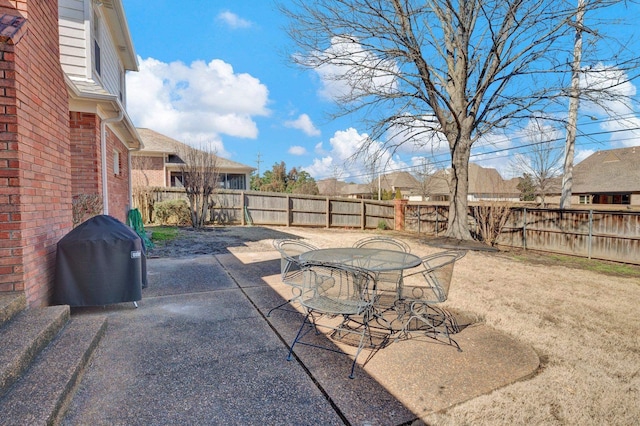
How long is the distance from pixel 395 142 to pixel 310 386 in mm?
9678

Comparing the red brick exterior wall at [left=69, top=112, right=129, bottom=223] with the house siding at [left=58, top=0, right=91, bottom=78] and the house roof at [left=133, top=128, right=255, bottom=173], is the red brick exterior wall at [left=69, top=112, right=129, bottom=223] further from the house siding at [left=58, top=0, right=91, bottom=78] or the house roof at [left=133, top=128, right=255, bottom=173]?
the house roof at [left=133, top=128, right=255, bottom=173]

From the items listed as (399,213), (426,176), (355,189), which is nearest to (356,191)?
(355,189)

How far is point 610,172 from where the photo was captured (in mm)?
25281

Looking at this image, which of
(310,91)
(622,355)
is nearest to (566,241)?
(622,355)

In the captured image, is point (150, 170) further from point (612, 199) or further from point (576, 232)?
point (612, 199)

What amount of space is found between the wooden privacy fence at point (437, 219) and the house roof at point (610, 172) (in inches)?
612

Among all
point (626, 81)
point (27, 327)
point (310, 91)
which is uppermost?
point (310, 91)

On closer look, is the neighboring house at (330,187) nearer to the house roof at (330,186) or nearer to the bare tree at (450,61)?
the house roof at (330,186)

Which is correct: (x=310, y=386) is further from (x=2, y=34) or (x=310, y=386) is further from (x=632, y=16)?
(x=632, y=16)

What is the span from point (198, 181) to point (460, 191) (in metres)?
10.2

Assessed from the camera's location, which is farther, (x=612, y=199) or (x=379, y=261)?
(x=612, y=199)

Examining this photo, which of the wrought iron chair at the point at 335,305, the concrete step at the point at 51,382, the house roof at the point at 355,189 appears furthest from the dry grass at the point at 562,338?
the house roof at the point at 355,189

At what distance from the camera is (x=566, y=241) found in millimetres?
9133

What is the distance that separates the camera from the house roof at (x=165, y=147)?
62.4 feet
